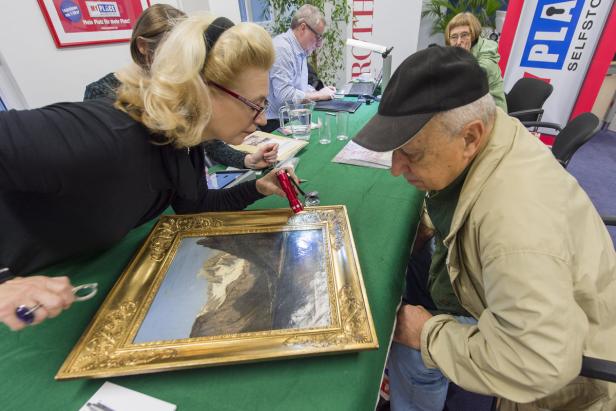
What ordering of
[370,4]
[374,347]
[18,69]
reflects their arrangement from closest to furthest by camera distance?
1. [374,347]
2. [18,69]
3. [370,4]

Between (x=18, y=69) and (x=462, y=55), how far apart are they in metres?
2.85

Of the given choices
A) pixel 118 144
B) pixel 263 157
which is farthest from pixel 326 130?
pixel 118 144

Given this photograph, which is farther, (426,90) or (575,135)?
(575,135)

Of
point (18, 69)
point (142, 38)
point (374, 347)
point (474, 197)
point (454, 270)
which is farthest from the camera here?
point (18, 69)

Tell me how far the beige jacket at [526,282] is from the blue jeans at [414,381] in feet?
1.00

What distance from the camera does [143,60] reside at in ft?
3.97

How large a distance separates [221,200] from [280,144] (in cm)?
65

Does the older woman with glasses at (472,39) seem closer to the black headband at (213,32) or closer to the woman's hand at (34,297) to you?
the black headband at (213,32)

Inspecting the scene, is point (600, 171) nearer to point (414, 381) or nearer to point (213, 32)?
point (414, 381)

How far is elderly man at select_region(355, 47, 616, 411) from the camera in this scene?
2.09 ft

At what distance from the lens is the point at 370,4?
14.9 ft

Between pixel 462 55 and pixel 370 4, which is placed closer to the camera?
pixel 462 55

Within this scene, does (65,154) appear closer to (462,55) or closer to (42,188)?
(42,188)

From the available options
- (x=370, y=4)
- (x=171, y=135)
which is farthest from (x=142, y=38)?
(x=370, y=4)
